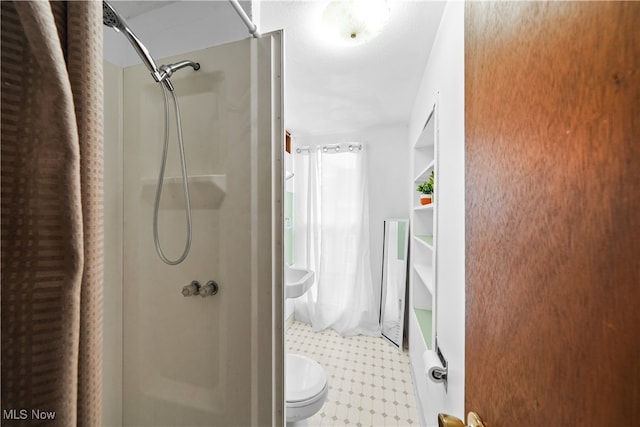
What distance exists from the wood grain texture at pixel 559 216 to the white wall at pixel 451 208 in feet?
1.40

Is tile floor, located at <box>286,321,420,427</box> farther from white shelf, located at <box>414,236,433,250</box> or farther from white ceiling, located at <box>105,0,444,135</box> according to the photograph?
white ceiling, located at <box>105,0,444,135</box>

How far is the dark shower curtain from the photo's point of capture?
23 centimetres

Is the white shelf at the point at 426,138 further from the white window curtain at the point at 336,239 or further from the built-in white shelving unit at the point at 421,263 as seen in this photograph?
the white window curtain at the point at 336,239

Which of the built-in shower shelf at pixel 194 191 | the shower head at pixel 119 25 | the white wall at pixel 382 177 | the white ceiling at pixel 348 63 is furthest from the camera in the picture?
the white wall at pixel 382 177

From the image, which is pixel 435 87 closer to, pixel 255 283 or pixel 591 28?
pixel 591 28

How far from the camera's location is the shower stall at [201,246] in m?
0.89

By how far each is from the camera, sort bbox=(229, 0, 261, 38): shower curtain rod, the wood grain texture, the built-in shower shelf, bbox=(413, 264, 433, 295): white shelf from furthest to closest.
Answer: bbox=(413, 264, 433, 295): white shelf, the built-in shower shelf, bbox=(229, 0, 261, 38): shower curtain rod, the wood grain texture

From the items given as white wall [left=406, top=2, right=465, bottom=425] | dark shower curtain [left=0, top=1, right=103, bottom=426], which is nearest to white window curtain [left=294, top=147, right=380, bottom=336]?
white wall [left=406, top=2, right=465, bottom=425]

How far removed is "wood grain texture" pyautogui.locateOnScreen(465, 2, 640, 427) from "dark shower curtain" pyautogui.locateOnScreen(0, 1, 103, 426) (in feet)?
1.71

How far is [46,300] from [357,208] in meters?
2.53

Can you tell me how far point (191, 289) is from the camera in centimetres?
94

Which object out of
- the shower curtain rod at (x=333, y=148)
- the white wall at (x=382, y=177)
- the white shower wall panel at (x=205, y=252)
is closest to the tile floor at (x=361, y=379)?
the white wall at (x=382, y=177)

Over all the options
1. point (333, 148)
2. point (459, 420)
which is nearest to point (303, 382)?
point (459, 420)

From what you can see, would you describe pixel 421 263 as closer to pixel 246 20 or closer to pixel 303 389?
pixel 303 389
